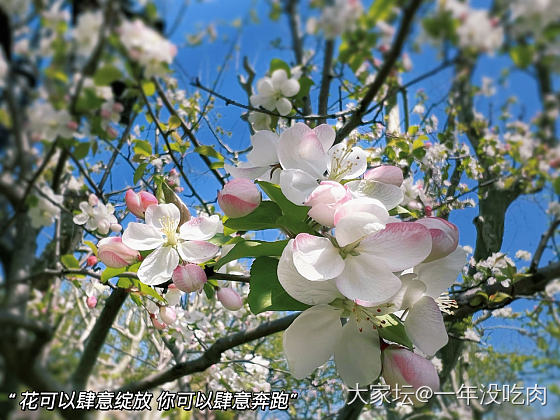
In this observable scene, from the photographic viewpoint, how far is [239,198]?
1.36 ft

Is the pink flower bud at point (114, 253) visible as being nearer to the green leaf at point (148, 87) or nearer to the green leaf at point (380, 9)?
the green leaf at point (148, 87)

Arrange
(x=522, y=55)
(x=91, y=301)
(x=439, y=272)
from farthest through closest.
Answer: (x=91, y=301) < (x=439, y=272) < (x=522, y=55)

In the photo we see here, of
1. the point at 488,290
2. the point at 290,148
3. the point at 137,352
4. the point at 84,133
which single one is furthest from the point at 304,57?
the point at 137,352

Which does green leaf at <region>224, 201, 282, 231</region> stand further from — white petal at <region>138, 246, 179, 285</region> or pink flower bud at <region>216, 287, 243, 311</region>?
pink flower bud at <region>216, 287, 243, 311</region>

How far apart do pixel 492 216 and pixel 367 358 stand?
1.58 ft

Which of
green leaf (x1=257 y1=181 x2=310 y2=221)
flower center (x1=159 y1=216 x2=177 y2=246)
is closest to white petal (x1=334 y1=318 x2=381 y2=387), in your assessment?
green leaf (x1=257 y1=181 x2=310 y2=221)

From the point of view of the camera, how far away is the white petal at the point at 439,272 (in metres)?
0.39

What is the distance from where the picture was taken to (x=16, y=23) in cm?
33

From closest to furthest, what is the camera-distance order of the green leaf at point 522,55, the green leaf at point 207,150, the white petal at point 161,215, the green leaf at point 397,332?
the green leaf at point 522,55 < the green leaf at point 397,332 < the white petal at point 161,215 < the green leaf at point 207,150

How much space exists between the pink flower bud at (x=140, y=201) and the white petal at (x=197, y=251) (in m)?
0.08

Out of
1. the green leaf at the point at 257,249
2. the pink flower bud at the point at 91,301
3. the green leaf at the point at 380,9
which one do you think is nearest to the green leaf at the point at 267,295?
the green leaf at the point at 257,249

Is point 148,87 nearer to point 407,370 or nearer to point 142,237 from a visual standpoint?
point 142,237

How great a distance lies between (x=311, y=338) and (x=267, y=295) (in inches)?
2.0

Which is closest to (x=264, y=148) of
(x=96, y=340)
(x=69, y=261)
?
(x=69, y=261)
